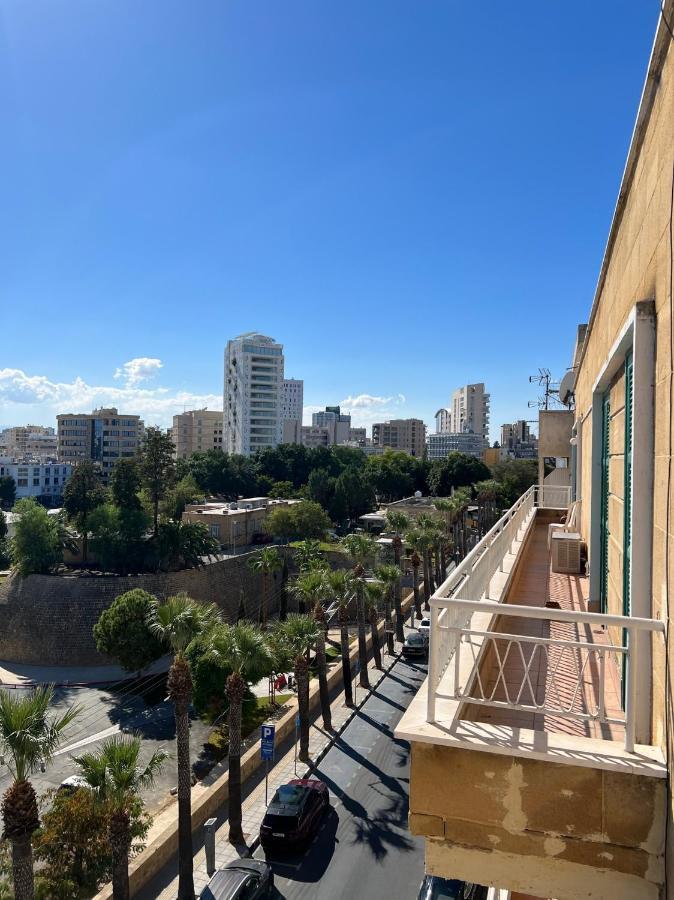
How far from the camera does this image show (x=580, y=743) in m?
2.99

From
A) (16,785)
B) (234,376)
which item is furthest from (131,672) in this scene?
(234,376)

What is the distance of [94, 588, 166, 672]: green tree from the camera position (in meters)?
26.5

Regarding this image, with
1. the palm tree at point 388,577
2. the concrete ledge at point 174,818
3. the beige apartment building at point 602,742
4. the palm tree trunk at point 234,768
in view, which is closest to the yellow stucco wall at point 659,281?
the beige apartment building at point 602,742

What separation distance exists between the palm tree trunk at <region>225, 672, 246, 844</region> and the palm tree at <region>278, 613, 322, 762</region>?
3.83 m

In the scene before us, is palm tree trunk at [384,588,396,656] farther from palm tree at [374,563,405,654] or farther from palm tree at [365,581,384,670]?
palm tree at [365,581,384,670]

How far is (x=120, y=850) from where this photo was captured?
9.85 metres

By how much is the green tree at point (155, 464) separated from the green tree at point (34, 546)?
5.93 meters

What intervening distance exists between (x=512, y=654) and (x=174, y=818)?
1239cm

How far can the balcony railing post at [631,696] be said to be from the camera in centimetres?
288

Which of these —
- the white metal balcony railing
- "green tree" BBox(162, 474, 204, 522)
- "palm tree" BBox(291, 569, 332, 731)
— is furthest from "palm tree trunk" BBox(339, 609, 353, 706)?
"green tree" BBox(162, 474, 204, 522)

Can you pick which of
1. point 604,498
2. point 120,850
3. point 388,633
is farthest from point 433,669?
point 388,633

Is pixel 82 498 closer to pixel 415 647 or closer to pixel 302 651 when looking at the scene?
pixel 415 647

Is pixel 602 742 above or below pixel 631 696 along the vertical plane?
below

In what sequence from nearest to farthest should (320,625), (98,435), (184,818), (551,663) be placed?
(551,663) → (184,818) → (320,625) → (98,435)
